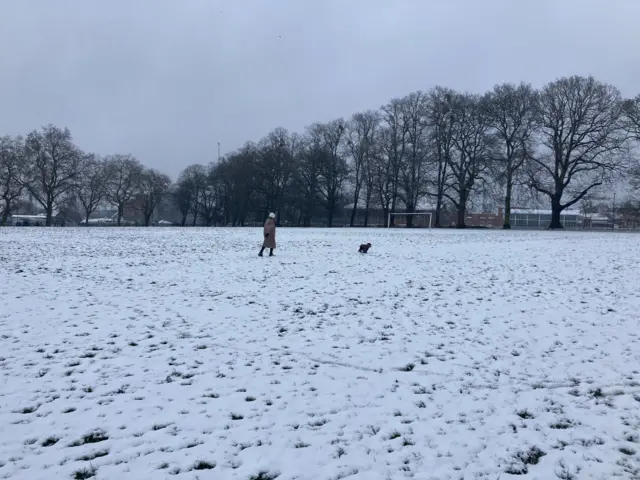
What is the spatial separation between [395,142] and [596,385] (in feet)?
170

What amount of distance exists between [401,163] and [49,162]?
47849 millimetres

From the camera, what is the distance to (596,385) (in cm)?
588

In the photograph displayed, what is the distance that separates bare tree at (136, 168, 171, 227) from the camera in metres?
82.8

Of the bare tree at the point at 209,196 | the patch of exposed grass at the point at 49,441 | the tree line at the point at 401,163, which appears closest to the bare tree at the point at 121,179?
the tree line at the point at 401,163

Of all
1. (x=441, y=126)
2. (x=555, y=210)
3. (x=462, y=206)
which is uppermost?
(x=441, y=126)

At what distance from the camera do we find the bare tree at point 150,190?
271 feet

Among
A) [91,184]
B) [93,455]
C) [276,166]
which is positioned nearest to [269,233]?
[93,455]

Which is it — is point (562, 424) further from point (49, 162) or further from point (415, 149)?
point (49, 162)

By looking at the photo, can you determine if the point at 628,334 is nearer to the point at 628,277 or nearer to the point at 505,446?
the point at 505,446

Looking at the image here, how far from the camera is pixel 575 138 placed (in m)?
45.4

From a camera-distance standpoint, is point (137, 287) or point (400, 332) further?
point (137, 287)

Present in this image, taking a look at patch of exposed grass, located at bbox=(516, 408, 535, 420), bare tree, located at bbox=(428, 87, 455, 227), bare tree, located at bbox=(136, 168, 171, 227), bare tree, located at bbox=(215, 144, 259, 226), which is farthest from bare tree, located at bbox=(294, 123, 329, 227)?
patch of exposed grass, located at bbox=(516, 408, 535, 420)

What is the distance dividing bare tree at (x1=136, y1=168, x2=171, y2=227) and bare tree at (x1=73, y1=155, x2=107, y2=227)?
6.64m

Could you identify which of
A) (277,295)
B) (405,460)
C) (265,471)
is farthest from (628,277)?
(265,471)
